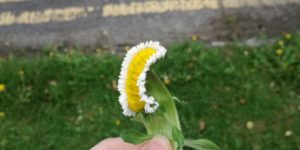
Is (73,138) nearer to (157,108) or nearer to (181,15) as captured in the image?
(181,15)

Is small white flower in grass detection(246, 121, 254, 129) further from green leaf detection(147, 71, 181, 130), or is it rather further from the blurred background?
green leaf detection(147, 71, 181, 130)

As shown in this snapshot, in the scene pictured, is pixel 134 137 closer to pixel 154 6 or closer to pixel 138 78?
pixel 138 78

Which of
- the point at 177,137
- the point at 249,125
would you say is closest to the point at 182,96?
the point at 249,125

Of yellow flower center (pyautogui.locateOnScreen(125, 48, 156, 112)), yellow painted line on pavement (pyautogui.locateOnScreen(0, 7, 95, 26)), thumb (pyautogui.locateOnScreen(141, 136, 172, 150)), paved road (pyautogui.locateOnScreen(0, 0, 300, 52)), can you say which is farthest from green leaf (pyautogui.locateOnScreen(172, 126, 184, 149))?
yellow painted line on pavement (pyautogui.locateOnScreen(0, 7, 95, 26))

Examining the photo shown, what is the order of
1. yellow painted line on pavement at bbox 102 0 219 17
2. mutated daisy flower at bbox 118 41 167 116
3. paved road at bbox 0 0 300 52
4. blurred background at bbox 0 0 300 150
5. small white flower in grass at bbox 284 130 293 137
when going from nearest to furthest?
mutated daisy flower at bbox 118 41 167 116 → small white flower in grass at bbox 284 130 293 137 → blurred background at bbox 0 0 300 150 → paved road at bbox 0 0 300 52 → yellow painted line on pavement at bbox 102 0 219 17

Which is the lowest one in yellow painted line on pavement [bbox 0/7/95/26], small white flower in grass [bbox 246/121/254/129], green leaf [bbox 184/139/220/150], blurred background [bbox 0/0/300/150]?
green leaf [bbox 184/139/220/150]
